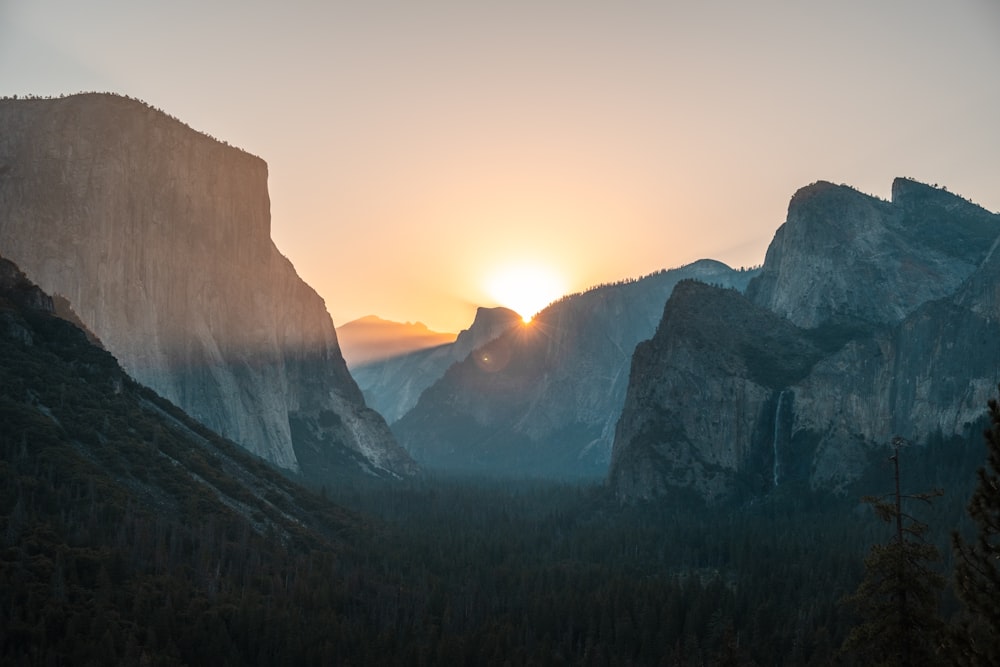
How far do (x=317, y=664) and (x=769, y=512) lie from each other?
119593 millimetres

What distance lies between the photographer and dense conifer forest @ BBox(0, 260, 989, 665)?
3002 inches

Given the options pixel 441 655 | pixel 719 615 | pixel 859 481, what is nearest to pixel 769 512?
pixel 859 481

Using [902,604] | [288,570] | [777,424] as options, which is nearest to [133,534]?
[288,570]

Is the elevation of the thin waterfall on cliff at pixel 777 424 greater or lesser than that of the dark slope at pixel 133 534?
greater

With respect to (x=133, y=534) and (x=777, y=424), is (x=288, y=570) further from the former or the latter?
(x=777, y=424)

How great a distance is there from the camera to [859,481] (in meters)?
173

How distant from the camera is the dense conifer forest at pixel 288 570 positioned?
7625cm

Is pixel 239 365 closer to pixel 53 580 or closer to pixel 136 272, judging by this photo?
pixel 136 272

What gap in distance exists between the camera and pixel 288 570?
330ft

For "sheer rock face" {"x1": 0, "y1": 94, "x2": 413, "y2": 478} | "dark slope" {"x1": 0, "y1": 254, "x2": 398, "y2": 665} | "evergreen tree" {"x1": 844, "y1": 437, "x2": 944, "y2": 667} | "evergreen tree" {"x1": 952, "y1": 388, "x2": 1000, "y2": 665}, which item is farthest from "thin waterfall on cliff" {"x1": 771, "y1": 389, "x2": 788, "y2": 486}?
"evergreen tree" {"x1": 952, "y1": 388, "x2": 1000, "y2": 665}

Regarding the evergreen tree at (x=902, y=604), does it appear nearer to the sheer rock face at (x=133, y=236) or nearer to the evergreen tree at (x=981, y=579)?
the evergreen tree at (x=981, y=579)

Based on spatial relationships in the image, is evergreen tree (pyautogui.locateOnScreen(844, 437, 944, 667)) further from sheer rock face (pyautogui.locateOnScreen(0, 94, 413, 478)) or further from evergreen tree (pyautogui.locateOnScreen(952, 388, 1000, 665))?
sheer rock face (pyautogui.locateOnScreen(0, 94, 413, 478))

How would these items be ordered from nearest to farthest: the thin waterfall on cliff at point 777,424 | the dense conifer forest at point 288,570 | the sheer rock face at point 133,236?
the dense conifer forest at point 288,570
the sheer rock face at point 133,236
the thin waterfall on cliff at point 777,424

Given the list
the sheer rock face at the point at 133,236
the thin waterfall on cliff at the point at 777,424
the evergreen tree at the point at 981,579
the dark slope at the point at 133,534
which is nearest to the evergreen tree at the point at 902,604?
the evergreen tree at the point at 981,579
